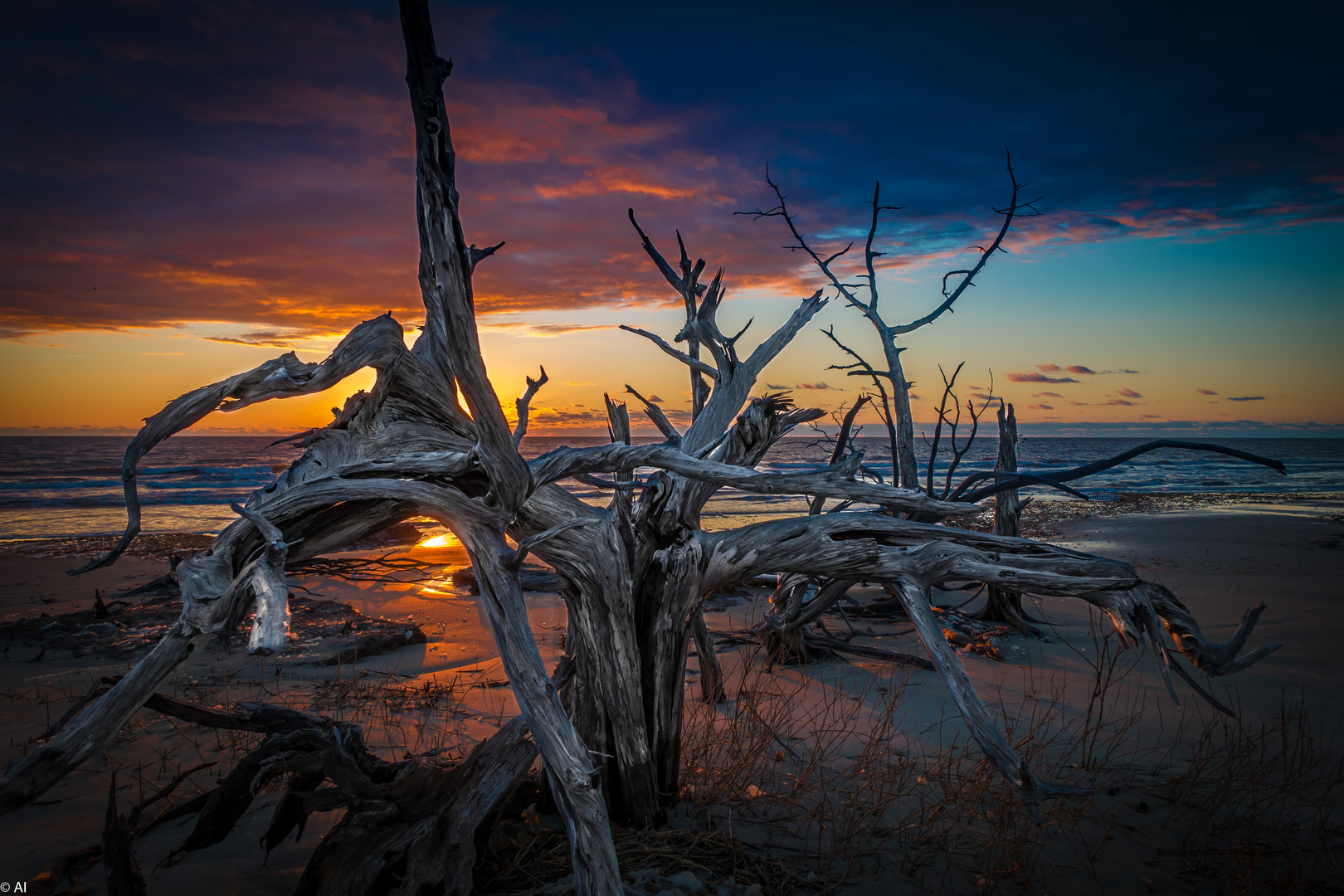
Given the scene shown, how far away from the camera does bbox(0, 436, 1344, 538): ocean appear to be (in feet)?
63.4

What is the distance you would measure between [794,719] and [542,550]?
3.40 meters

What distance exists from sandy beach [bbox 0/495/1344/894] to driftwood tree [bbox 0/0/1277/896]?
28.7 inches

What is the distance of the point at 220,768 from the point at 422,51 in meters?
4.76

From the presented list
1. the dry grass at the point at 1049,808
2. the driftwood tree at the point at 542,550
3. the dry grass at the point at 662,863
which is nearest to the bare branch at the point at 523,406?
the driftwood tree at the point at 542,550

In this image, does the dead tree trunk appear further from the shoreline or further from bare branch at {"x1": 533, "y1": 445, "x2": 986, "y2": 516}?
bare branch at {"x1": 533, "y1": 445, "x2": 986, "y2": 516}

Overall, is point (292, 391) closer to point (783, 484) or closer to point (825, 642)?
point (783, 484)

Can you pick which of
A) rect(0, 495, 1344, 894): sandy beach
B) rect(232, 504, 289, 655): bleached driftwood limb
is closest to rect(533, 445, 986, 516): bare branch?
rect(232, 504, 289, 655): bleached driftwood limb

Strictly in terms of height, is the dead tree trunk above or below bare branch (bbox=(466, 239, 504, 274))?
below

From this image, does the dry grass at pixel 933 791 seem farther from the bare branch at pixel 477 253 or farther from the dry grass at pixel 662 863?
the bare branch at pixel 477 253

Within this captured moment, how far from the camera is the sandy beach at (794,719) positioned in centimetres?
363

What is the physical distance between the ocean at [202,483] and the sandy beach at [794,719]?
225cm

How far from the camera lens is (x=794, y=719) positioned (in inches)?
219

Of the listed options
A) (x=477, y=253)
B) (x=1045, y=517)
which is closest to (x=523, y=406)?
(x=477, y=253)

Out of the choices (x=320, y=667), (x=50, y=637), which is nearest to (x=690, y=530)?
(x=320, y=667)
